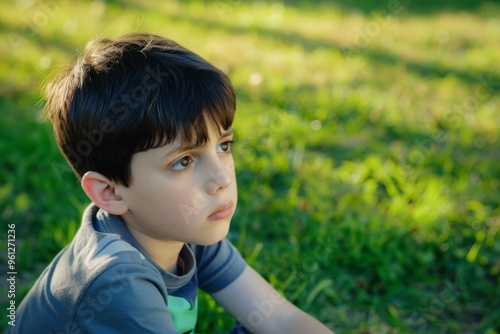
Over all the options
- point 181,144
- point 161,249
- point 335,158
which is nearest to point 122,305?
point 161,249

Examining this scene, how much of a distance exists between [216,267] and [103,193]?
1.65 feet

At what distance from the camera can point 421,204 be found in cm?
310

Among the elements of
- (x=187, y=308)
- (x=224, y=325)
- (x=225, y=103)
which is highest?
(x=225, y=103)

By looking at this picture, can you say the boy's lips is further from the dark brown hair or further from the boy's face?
the dark brown hair

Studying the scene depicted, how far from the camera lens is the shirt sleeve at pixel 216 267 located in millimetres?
2102

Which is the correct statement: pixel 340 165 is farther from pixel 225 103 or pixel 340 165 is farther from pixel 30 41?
pixel 30 41

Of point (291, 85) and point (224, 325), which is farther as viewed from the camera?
point (291, 85)

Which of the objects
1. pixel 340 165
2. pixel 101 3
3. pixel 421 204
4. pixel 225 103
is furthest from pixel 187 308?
pixel 101 3

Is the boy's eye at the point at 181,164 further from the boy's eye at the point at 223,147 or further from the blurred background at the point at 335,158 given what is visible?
the blurred background at the point at 335,158

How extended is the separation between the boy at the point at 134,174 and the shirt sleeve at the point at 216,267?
0.22 metres

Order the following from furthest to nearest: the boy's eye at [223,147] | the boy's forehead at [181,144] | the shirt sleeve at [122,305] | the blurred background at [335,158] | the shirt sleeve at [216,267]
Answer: the blurred background at [335,158] < the shirt sleeve at [216,267] < the boy's eye at [223,147] < the boy's forehead at [181,144] < the shirt sleeve at [122,305]

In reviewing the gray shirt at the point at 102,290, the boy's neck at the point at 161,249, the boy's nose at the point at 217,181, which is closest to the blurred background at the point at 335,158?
the boy's neck at the point at 161,249

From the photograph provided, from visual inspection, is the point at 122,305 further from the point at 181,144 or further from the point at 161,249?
the point at 181,144

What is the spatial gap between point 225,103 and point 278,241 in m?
1.24
